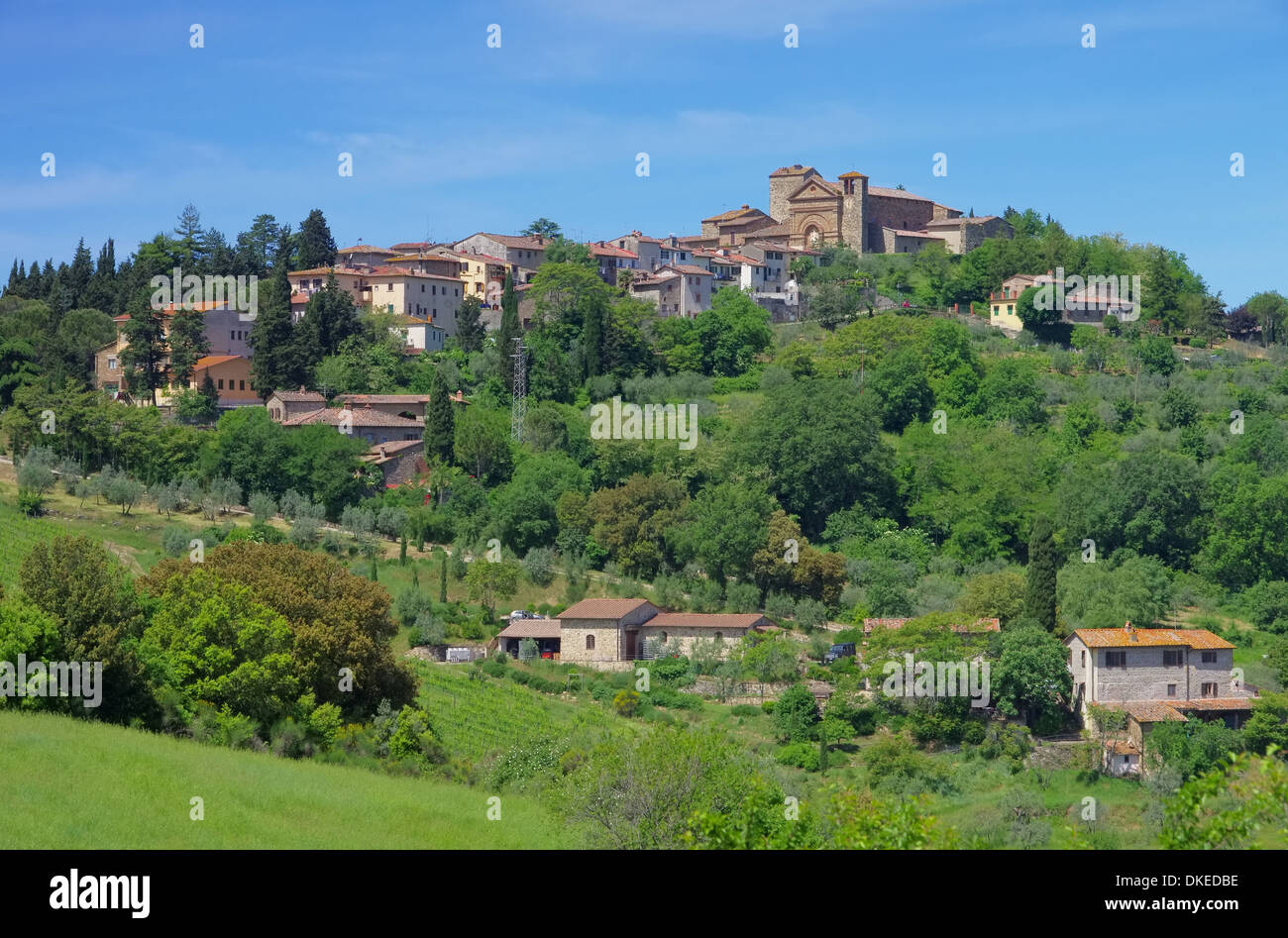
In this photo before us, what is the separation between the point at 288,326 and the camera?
66.9 m

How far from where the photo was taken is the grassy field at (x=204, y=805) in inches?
847

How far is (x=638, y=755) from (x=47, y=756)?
9435 millimetres

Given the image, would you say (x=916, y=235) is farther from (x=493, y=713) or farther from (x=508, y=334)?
(x=493, y=713)

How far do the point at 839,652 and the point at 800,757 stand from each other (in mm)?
8560

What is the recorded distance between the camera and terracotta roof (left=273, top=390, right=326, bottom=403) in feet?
209

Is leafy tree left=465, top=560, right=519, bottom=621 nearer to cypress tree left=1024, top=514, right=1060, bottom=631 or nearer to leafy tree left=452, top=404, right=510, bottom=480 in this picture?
leafy tree left=452, top=404, right=510, bottom=480

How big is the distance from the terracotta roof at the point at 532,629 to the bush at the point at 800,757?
11161mm

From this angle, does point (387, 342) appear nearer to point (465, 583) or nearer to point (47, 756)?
point (465, 583)

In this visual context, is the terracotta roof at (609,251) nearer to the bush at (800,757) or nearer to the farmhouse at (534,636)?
the farmhouse at (534,636)

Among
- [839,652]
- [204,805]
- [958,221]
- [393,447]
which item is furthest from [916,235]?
[204,805]

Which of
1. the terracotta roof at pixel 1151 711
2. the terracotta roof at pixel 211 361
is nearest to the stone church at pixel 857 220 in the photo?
the terracotta roof at pixel 211 361

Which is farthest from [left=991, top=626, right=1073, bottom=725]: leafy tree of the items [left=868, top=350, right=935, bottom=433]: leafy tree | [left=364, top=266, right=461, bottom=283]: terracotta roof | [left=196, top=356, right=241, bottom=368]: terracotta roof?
[left=364, top=266, right=461, bottom=283]: terracotta roof

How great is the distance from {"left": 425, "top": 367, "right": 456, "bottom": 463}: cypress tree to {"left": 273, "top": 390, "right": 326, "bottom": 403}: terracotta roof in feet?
18.9
